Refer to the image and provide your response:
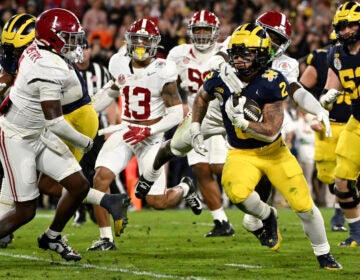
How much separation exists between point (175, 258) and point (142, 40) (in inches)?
73.7

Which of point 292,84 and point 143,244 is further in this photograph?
point 143,244

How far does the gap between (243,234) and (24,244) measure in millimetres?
2022

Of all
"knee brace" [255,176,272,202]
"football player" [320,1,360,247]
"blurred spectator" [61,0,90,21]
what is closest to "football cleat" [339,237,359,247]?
"football player" [320,1,360,247]

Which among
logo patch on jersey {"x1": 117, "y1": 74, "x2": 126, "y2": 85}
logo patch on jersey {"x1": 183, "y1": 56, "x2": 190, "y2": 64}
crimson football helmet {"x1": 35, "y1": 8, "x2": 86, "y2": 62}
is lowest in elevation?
logo patch on jersey {"x1": 183, "y1": 56, "x2": 190, "y2": 64}

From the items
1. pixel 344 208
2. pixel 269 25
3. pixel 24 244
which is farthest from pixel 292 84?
pixel 24 244

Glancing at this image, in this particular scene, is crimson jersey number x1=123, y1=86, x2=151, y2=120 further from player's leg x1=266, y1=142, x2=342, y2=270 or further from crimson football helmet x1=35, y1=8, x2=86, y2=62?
player's leg x1=266, y1=142, x2=342, y2=270

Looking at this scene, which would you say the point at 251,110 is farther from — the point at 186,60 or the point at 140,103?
the point at 186,60

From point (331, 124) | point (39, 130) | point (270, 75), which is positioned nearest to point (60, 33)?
point (39, 130)

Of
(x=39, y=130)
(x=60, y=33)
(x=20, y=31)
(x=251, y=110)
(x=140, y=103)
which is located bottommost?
(x=140, y=103)

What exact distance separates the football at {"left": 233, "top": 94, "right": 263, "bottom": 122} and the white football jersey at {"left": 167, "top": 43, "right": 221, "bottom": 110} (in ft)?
8.97

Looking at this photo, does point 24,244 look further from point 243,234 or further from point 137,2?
point 137,2

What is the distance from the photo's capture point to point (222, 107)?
6.03 m

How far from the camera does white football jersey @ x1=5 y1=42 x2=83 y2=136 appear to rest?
5781 mm

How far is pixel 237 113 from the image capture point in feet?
18.9
